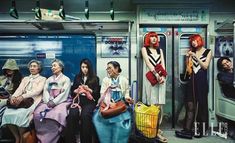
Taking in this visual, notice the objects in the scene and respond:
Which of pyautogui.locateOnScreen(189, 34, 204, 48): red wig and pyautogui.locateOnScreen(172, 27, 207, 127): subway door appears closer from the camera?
pyautogui.locateOnScreen(189, 34, 204, 48): red wig

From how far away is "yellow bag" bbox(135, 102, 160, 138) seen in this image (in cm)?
397

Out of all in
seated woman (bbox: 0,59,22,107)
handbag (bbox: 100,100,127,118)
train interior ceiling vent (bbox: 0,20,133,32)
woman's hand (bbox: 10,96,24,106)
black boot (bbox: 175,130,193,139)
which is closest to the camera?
handbag (bbox: 100,100,127,118)

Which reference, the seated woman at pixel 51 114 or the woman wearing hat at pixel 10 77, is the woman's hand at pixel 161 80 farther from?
the woman wearing hat at pixel 10 77

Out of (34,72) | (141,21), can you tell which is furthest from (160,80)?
(34,72)

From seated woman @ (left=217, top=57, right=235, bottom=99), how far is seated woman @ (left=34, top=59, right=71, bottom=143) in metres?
2.68

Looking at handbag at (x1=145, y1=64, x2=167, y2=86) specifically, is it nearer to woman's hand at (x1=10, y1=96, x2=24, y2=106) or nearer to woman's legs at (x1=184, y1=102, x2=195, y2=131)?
woman's legs at (x1=184, y1=102, x2=195, y2=131)

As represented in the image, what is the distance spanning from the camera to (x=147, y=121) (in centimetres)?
398

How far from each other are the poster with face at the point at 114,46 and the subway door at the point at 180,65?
36.5 inches

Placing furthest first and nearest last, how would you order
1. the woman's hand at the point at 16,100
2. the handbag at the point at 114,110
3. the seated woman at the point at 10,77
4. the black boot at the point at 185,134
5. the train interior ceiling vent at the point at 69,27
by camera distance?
the train interior ceiling vent at the point at 69,27, the seated woman at the point at 10,77, the black boot at the point at 185,134, the woman's hand at the point at 16,100, the handbag at the point at 114,110

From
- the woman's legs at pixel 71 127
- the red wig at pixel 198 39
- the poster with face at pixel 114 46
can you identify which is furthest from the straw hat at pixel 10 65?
the red wig at pixel 198 39

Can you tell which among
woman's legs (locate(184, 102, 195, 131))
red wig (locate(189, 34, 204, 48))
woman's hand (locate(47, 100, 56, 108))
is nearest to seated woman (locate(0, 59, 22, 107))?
woman's hand (locate(47, 100, 56, 108))

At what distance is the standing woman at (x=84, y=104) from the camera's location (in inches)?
151

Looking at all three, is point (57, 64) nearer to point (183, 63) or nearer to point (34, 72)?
point (34, 72)

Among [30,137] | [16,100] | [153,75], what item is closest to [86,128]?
[30,137]
